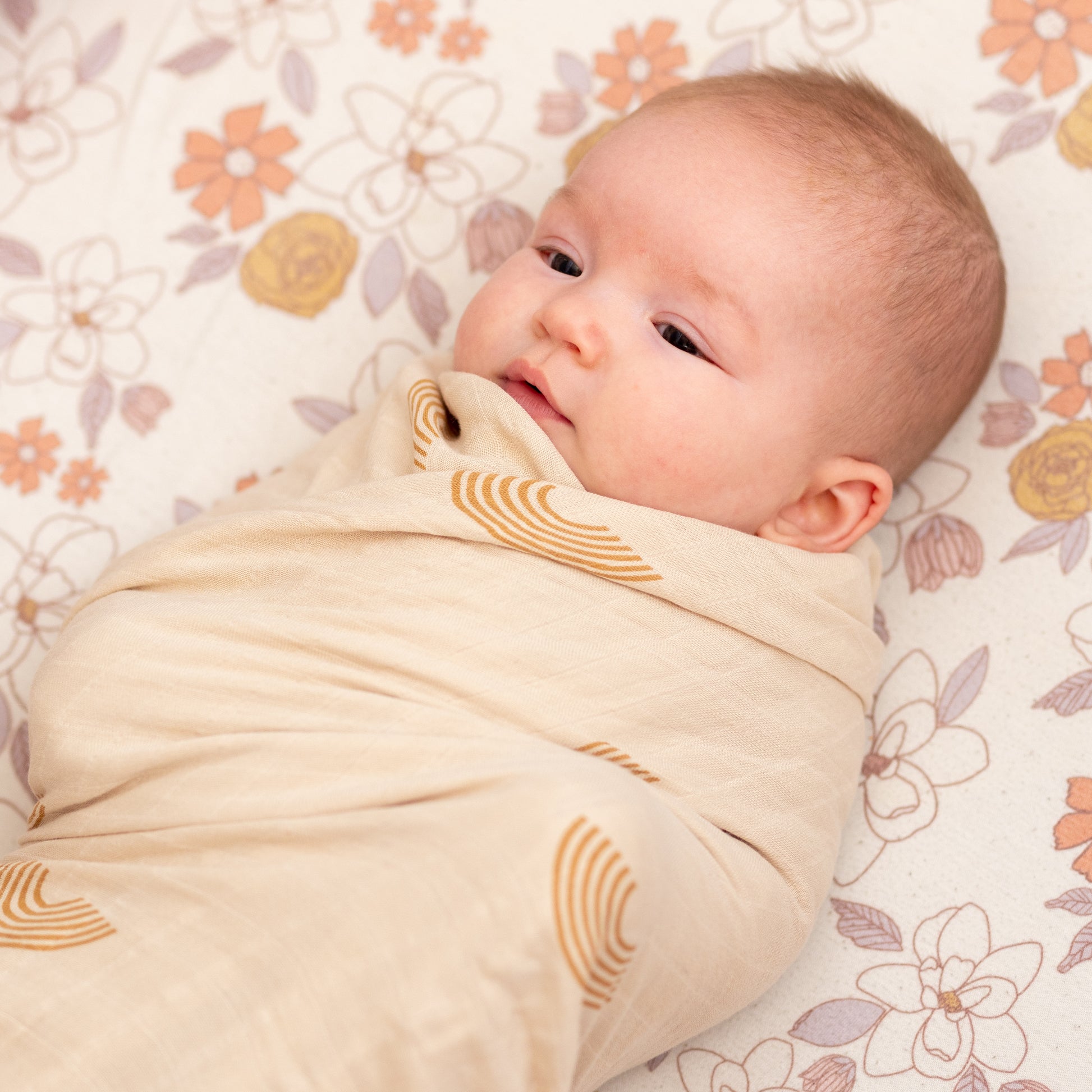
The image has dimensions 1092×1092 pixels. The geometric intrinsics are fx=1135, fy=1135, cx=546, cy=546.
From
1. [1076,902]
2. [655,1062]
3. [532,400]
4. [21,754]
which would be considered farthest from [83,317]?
[1076,902]

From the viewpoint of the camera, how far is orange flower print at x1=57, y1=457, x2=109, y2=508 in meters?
1.38

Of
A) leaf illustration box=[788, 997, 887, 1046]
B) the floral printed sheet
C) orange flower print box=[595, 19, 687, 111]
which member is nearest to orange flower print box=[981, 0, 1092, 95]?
the floral printed sheet

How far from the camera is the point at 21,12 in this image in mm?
1553

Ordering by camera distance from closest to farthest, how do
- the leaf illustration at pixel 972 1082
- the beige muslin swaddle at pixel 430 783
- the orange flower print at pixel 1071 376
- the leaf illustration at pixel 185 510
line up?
the beige muslin swaddle at pixel 430 783 → the leaf illustration at pixel 972 1082 → the orange flower print at pixel 1071 376 → the leaf illustration at pixel 185 510

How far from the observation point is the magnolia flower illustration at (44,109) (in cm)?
150

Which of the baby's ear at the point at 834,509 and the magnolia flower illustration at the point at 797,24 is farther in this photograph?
the magnolia flower illustration at the point at 797,24

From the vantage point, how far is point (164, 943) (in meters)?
0.88

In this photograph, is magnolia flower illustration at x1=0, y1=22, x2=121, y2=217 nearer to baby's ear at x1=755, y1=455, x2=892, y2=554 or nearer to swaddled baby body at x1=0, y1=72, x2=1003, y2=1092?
swaddled baby body at x1=0, y1=72, x2=1003, y2=1092

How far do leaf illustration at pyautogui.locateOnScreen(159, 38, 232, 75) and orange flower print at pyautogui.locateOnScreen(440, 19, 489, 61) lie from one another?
0.29m

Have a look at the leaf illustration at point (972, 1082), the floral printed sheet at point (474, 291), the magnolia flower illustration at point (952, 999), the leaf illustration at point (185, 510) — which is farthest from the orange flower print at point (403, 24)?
the leaf illustration at point (972, 1082)

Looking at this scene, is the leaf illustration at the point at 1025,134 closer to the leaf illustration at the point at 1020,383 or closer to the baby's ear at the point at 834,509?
the leaf illustration at the point at 1020,383

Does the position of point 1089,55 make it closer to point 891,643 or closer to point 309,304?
point 891,643

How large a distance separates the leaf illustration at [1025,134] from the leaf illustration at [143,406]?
3.45ft

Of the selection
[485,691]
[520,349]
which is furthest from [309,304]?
[485,691]
